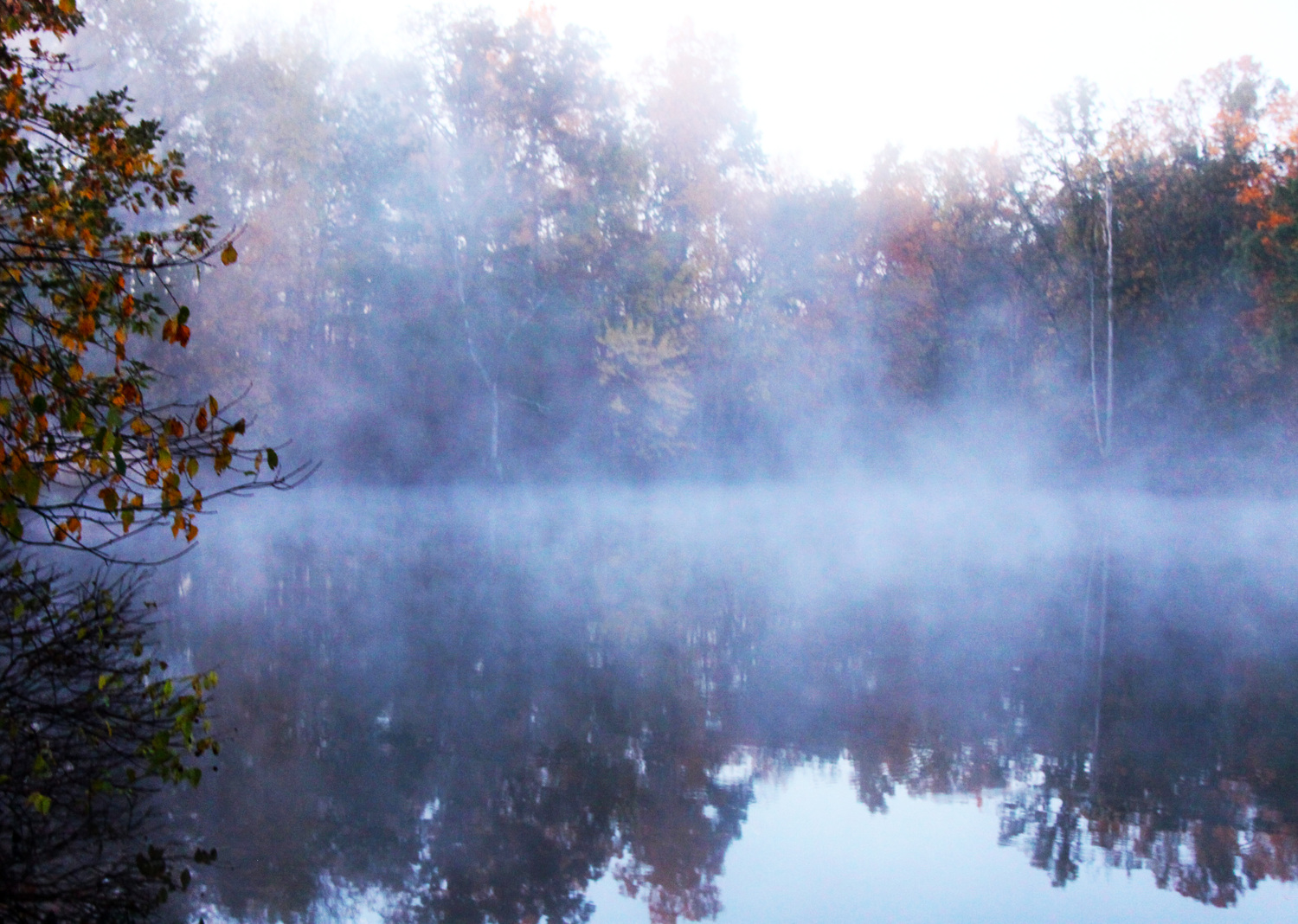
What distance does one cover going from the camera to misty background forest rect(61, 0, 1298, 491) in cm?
2933

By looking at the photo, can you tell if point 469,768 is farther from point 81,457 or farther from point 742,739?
point 81,457

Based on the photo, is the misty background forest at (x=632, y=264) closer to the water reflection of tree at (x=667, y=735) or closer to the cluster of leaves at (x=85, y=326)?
the water reflection of tree at (x=667, y=735)

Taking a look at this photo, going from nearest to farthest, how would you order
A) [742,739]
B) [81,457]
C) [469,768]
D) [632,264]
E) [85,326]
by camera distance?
[85,326], [81,457], [469,768], [742,739], [632,264]

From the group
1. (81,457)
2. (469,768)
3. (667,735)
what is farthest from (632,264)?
(81,457)

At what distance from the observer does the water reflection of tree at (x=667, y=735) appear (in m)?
6.13

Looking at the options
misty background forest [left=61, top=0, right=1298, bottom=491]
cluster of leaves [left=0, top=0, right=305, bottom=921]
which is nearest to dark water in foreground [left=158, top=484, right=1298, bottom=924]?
cluster of leaves [left=0, top=0, right=305, bottom=921]

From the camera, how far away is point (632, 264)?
3259cm

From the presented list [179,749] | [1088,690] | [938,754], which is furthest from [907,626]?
[179,749]

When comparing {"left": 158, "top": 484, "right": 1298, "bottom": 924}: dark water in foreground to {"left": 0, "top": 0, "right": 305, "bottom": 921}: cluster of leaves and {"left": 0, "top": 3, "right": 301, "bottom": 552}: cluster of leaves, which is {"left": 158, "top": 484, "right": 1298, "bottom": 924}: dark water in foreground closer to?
{"left": 0, "top": 0, "right": 305, "bottom": 921}: cluster of leaves

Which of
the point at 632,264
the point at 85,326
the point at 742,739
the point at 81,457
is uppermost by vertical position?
the point at 632,264

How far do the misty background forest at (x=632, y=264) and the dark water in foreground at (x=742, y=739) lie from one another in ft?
49.4

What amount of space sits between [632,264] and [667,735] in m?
25.4

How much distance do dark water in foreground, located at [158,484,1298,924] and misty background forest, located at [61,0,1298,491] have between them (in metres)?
15.0

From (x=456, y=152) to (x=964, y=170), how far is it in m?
16.9
